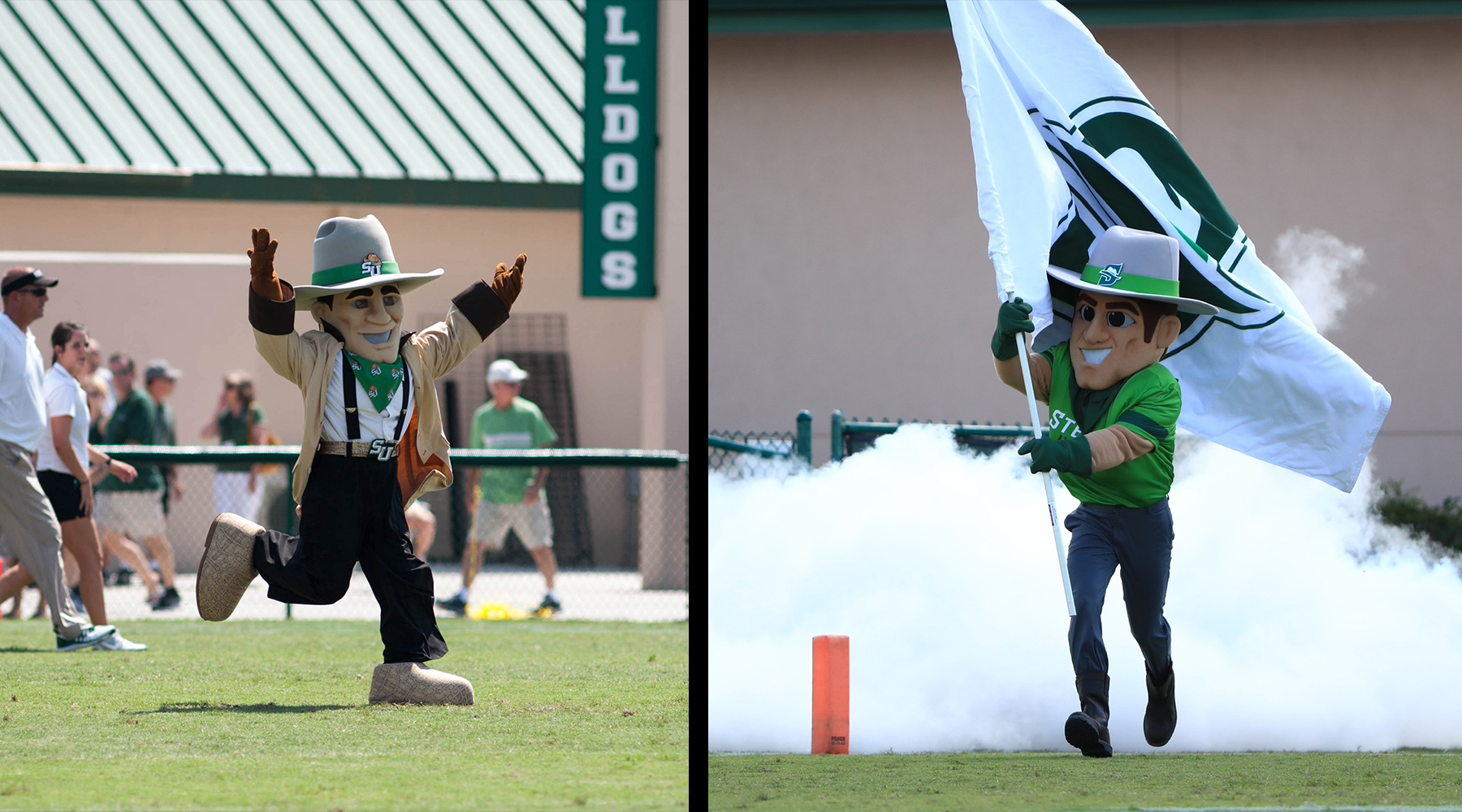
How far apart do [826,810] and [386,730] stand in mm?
1621

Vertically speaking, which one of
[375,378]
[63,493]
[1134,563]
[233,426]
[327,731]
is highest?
[233,426]

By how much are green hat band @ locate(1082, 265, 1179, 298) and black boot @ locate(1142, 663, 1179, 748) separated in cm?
129

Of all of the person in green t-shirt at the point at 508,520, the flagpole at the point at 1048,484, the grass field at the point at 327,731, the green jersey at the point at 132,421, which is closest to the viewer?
the grass field at the point at 327,731

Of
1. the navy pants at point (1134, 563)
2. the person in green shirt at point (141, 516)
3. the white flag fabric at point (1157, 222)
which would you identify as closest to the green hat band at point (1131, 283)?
the white flag fabric at point (1157, 222)

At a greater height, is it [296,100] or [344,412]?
[296,100]

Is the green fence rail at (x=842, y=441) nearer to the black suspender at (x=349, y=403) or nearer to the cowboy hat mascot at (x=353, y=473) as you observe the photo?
the cowboy hat mascot at (x=353, y=473)

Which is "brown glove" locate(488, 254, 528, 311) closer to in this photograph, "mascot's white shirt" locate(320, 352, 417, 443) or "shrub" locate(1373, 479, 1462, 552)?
"mascot's white shirt" locate(320, 352, 417, 443)

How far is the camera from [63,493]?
820 centimetres

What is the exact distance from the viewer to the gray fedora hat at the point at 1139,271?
511cm

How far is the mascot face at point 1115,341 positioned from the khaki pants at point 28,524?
4.99 m

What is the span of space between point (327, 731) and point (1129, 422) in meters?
2.82

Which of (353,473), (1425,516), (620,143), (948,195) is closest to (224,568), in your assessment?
(353,473)

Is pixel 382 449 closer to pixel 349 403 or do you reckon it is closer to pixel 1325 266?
pixel 349 403

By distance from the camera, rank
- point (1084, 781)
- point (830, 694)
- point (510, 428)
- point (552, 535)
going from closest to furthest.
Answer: point (1084, 781), point (830, 694), point (510, 428), point (552, 535)
